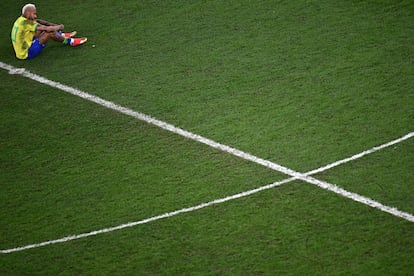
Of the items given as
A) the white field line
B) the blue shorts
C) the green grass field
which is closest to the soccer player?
the blue shorts

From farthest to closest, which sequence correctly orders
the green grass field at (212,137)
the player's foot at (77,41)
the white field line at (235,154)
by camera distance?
1. the player's foot at (77,41)
2. the white field line at (235,154)
3. the green grass field at (212,137)

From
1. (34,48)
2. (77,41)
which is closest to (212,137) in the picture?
(77,41)

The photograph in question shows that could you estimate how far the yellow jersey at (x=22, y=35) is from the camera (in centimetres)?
1246

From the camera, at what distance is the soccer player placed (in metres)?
12.5

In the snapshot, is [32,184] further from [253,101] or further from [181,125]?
[253,101]

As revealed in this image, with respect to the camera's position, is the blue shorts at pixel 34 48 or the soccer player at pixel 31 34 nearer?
the soccer player at pixel 31 34

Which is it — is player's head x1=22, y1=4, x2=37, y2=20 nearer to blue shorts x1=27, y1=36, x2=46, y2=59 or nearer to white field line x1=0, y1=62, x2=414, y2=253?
blue shorts x1=27, y1=36, x2=46, y2=59

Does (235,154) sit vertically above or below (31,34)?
below

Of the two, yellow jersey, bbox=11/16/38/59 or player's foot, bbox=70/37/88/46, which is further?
player's foot, bbox=70/37/88/46

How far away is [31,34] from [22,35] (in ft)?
0.47

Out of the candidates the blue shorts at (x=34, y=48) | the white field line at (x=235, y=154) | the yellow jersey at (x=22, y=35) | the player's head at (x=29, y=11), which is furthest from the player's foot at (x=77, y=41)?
the white field line at (x=235, y=154)

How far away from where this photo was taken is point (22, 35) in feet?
41.0

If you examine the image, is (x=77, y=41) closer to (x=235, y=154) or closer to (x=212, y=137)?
(x=212, y=137)

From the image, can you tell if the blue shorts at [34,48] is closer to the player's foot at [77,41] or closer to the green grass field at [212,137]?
the green grass field at [212,137]
